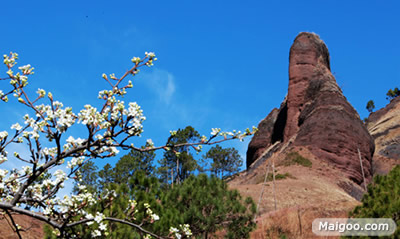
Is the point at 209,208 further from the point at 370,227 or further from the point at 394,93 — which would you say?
the point at 394,93

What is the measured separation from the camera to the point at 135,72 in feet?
16.1

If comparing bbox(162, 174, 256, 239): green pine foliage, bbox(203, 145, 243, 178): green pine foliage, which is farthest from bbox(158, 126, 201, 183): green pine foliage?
bbox(162, 174, 256, 239): green pine foliage

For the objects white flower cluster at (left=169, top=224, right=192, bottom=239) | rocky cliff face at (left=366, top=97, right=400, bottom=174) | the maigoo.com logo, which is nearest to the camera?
white flower cluster at (left=169, top=224, right=192, bottom=239)

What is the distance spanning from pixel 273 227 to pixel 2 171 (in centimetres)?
1182

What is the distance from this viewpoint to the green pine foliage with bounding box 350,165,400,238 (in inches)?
333

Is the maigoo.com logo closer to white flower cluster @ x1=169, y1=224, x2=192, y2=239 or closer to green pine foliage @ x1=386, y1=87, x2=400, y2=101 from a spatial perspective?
white flower cluster @ x1=169, y1=224, x2=192, y2=239

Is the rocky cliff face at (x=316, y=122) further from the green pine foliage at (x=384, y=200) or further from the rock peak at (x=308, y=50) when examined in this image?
the green pine foliage at (x=384, y=200)

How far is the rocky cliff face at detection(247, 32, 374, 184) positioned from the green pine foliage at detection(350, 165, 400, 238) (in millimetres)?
25611

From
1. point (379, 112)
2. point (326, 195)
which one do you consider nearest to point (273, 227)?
point (326, 195)

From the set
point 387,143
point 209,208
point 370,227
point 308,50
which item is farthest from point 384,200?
point 387,143

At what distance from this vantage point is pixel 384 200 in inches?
358

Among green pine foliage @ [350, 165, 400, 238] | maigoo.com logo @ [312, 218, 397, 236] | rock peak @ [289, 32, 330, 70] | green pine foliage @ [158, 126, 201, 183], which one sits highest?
rock peak @ [289, 32, 330, 70]

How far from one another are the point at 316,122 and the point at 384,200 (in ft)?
101

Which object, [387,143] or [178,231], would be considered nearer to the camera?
[178,231]
